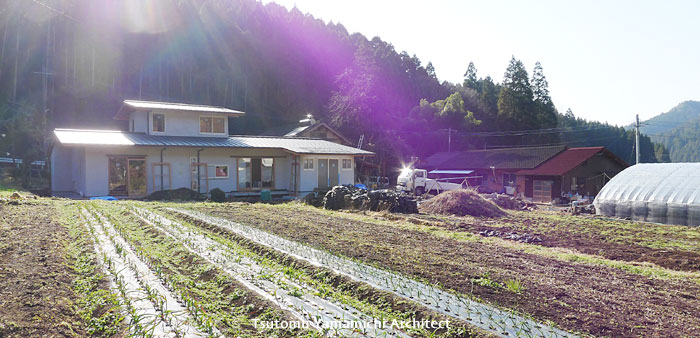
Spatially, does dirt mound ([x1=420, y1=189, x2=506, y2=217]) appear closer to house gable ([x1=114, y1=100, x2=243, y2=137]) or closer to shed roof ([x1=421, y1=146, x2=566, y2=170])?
house gable ([x1=114, y1=100, x2=243, y2=137])

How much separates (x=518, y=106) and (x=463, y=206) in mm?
42178

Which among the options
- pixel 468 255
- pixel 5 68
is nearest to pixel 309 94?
pixel 5 68

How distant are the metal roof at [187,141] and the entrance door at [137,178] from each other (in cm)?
107

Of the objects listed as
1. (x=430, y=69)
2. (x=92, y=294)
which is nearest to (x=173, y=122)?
(x=92, y=294)

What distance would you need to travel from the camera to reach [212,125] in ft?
76.9

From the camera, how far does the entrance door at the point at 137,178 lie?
1989 cm

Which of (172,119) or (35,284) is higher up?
(172,119)

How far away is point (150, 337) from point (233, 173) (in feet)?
62.9

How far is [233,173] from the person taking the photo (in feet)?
74.2

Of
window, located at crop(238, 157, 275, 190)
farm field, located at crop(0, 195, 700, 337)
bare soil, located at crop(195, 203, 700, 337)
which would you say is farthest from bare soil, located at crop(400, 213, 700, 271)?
window, located at crop(238, 157, 275, 190)

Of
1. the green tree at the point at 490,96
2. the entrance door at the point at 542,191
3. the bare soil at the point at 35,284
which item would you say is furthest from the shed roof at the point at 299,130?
the green tree at the point at 490,96

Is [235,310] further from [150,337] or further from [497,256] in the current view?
[497,256]

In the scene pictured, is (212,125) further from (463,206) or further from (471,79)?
(471,79)

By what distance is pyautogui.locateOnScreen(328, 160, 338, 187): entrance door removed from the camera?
24.5 meters
